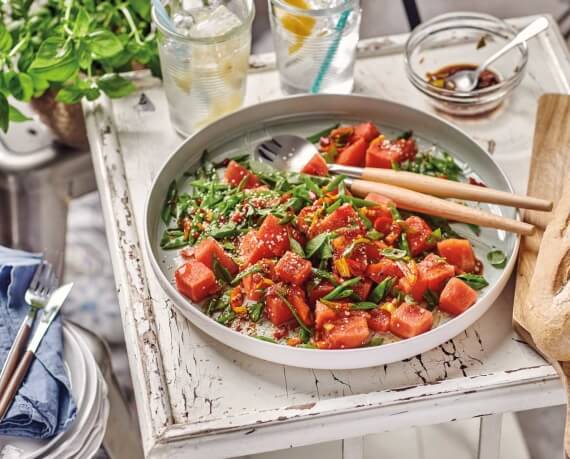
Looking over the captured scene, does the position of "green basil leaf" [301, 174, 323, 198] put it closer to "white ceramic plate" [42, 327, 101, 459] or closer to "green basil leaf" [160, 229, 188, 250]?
"green basil leaf" [160, 229, 188, 250]

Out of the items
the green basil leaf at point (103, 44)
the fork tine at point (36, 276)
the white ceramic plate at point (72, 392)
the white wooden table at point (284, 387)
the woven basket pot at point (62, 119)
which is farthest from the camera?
the woven basket pot at point (62, 119)

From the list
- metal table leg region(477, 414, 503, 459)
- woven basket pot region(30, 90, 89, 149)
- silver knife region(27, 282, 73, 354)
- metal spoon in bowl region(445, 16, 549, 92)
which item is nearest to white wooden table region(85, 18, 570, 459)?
metal table leg region(477, 414, 503, 459)

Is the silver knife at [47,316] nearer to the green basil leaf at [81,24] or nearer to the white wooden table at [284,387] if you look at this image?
the white wooden table at [284,387]

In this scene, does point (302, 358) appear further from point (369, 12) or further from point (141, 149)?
point (369, 12)

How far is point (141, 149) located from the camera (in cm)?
144

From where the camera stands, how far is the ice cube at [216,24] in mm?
1349

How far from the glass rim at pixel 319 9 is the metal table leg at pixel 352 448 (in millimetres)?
643

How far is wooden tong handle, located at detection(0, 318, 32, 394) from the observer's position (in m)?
1.17

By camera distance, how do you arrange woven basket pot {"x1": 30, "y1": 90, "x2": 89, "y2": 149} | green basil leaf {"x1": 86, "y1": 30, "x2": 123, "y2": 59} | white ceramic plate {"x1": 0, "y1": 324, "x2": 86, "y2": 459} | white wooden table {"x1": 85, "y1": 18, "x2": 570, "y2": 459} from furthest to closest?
woven basket pot {"x1": 30, "y1": 90, "x2": 89, "y2": 149}, green basil leaf {"x1": 86, "y1": 30, "x2": 123, "y2": 59}, white ceramic plate {"x1": 0, "y1": 324, "x2": 86, "y2": 459}, white wooden table {"x1": 85, "y1": 18, "x2": 570, "y2": 459}

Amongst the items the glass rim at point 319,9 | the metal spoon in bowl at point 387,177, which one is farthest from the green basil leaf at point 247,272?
the glass rim at point 319,9

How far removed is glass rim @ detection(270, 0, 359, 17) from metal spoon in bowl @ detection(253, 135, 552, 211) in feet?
0.63

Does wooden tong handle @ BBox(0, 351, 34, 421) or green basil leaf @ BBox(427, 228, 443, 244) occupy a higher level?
green basil leaf @ BBox(427, 228, 443, 244)

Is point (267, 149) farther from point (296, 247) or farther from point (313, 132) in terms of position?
point (296, 247)

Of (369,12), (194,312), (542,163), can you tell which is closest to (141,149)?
(194,312)
